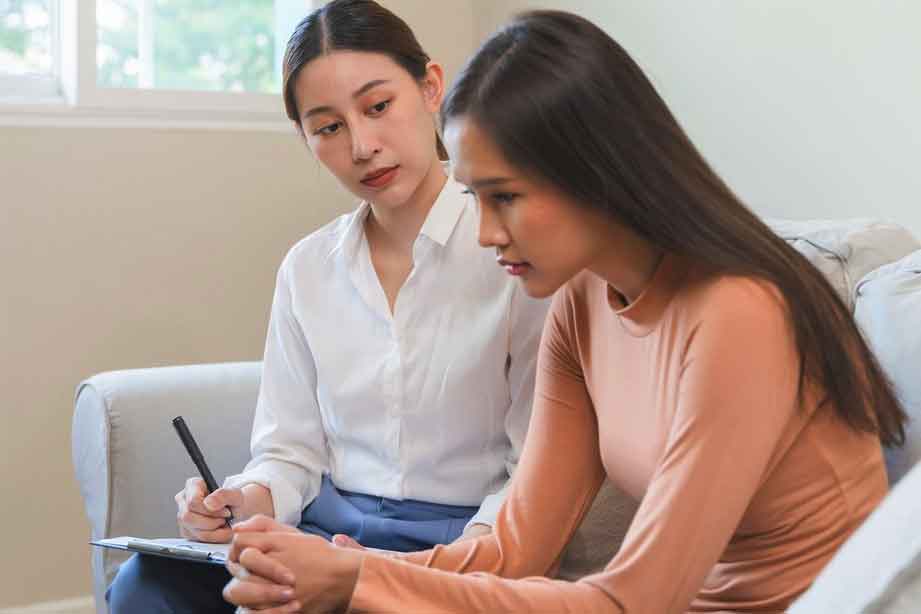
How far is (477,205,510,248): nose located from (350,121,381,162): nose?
43cm

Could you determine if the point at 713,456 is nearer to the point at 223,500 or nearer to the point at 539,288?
the point at 539,288

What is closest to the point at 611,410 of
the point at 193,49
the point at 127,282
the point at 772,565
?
the point at 772,565

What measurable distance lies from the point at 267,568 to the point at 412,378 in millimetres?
543

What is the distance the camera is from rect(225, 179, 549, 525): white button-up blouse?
5.41 ft

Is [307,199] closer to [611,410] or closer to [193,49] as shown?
[193,49]

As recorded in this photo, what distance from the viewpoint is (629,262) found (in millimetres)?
1258

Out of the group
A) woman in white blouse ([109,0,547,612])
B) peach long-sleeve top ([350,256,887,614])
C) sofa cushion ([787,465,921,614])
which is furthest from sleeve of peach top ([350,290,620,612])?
sofa cushion ([787,465,921,614])

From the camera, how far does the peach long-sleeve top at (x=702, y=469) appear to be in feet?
3.65

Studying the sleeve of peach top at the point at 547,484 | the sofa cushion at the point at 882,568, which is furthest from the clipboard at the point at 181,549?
the sofa cushion at the point at 882,568

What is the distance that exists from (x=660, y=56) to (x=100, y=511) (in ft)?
4.06

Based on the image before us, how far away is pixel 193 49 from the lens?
9.33ft

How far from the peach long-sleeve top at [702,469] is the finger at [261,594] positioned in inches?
2.9

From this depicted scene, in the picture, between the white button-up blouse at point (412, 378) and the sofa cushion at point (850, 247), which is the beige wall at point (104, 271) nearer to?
the white button-up blouse at point (412, 378)

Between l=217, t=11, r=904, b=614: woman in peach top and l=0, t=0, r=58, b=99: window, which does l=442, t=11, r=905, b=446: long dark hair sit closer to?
l=217, t=11, r=904, b=614: woman in peach top
